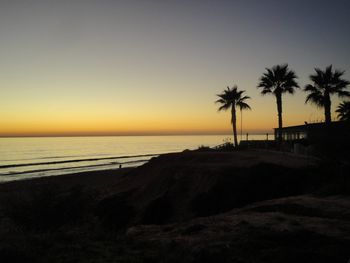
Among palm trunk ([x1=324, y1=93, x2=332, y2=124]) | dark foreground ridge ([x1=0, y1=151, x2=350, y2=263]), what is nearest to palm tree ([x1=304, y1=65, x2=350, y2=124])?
palm trunk ([x1=324, y1=93, x2=332, y2=124])

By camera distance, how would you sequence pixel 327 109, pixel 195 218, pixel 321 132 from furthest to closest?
pixel 321 132 < pixel 327 109 < pixel 195 218

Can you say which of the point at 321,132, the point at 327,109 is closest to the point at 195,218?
the point at 327,109

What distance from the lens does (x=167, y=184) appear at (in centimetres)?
2150

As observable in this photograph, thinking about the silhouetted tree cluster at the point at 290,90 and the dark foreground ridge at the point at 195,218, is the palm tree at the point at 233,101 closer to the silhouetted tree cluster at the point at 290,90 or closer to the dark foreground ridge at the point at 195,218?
the silhouetted tree cluster at the point at 290,90

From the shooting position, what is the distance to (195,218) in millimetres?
14820

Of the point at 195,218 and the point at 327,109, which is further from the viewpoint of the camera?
the point at 327,109

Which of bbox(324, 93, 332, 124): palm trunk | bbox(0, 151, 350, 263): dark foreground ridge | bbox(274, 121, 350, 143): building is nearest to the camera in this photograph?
bbox(0, 151, 350, 263): dark foreground ridge

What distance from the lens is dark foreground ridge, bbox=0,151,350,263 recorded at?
7.68 metres

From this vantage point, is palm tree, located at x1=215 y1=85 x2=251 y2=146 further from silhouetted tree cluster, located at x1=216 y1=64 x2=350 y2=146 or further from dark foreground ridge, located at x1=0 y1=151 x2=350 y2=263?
dark foreground ridge, located at x1=0 y1=151 x2=350 y2=263

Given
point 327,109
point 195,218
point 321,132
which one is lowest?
point 195,218

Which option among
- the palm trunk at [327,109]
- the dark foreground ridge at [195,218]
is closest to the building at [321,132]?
the palm trunk at [327,109]

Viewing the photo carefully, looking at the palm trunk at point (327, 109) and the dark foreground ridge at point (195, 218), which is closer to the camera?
the dark foreground ridge at point (195, 218)

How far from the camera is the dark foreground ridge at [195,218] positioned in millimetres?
7684

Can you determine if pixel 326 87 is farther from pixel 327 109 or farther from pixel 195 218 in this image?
pixel 195 218
